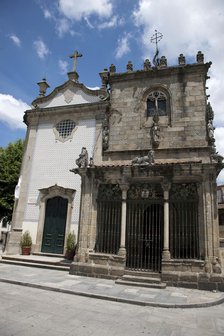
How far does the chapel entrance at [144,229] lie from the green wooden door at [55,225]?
4930 mm

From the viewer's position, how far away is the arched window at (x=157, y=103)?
13.1 metres

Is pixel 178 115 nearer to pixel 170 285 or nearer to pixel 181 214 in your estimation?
pixel 181 214

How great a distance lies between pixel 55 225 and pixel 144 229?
5.86m

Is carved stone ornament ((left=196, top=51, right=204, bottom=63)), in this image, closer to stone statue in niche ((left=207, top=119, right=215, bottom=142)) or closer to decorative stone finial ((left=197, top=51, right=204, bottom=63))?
decorative stone finial ((left=197, top=51, right=204, bottom=63))

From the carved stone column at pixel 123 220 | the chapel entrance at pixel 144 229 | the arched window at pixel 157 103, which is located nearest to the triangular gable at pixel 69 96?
the arched window at pixel 157 103

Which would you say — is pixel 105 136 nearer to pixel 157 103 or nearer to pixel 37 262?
pixel 157 103

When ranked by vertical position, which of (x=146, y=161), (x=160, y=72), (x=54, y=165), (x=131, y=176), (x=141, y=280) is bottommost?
(x=141, y=280)

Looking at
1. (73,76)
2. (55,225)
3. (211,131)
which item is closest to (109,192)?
(55,225)

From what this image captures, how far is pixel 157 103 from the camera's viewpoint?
43.6 feet

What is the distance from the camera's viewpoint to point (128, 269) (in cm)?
991

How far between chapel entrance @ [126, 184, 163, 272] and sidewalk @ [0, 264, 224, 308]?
4.95 ft

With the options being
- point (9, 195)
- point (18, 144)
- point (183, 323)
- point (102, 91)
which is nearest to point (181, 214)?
point (183, 323)

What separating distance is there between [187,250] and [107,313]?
4.95 meters

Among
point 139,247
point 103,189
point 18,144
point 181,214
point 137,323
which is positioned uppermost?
point 18,144
